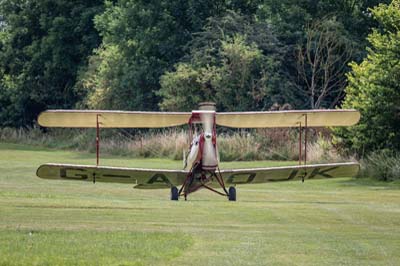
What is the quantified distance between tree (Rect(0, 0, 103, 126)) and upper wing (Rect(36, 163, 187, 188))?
1619 inches

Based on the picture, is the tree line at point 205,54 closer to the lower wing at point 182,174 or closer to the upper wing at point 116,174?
the lower wing at point 182,174

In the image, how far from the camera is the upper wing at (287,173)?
2398cm

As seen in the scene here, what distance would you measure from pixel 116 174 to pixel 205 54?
2651 cm

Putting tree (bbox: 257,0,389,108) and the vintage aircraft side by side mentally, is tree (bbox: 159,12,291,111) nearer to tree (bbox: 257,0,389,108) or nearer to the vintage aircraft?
tree (bbox: 257,0,389,108)

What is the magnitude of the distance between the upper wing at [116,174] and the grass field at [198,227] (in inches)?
17.0

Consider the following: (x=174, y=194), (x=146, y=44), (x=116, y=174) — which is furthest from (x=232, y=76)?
(x=174, y=194)

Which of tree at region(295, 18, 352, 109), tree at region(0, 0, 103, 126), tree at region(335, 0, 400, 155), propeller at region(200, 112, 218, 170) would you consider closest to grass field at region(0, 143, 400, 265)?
propeller at region(200, 112, 218, 170)

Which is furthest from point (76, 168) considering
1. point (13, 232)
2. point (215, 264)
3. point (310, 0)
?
point (310, 0)

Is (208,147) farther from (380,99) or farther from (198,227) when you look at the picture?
(380,99)

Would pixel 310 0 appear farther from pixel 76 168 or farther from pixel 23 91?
pixel 76 168

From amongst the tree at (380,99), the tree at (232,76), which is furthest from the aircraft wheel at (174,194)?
the tree at (232,76)

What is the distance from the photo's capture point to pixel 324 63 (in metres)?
48.5

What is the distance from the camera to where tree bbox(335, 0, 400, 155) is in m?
31.1

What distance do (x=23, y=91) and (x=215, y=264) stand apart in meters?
55.5
